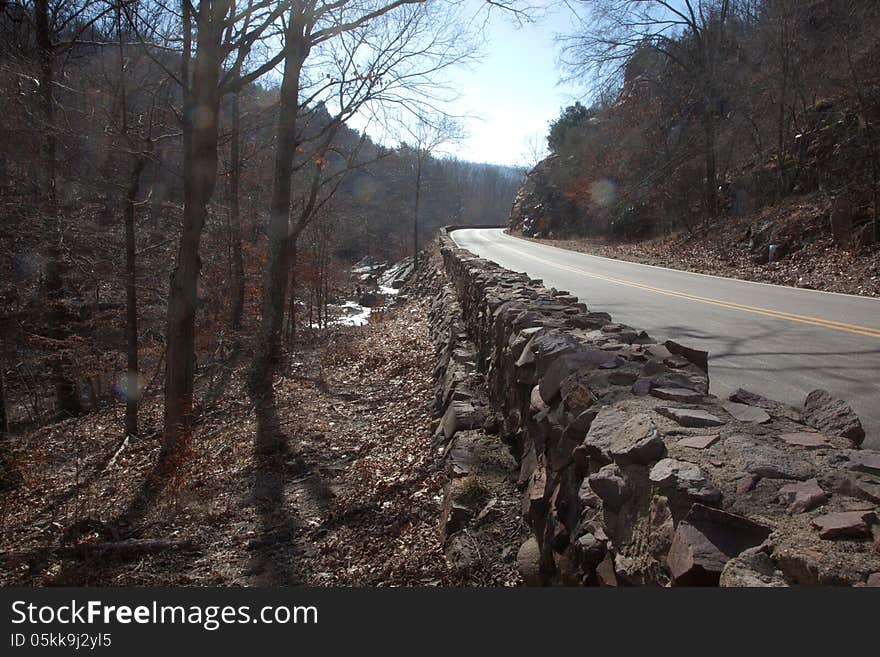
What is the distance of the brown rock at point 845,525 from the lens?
1914 millimetres

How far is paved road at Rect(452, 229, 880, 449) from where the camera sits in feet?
18.6

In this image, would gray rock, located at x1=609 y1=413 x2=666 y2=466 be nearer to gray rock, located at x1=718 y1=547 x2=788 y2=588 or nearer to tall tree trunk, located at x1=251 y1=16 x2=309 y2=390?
gray rock, located at x1=718 y1=547 x2=788 y2=588

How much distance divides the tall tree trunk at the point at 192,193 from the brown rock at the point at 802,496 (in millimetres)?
8123

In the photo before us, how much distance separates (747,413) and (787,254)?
639 inches

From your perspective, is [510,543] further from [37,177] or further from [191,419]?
[37,177]

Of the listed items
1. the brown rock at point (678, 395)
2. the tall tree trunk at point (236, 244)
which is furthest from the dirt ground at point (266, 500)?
the tall tree trunk at point (236, 244)

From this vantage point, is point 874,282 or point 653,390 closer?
point 653,390

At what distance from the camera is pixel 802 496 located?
7.07ft

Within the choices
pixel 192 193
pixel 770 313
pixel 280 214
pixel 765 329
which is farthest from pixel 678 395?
pixel 280 214

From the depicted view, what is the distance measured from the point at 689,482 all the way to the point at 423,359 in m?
9.12

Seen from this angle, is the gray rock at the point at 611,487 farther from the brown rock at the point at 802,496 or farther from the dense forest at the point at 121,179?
the dense forest at the point at 121,179

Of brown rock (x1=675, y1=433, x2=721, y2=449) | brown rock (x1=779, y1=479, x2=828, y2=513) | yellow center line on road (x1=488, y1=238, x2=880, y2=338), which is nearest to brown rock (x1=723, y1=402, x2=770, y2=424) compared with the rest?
brown rock (x1=675, y1=433, x2=721, y2=449)

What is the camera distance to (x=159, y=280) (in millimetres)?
15297

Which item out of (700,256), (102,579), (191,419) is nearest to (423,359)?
(191,419)
